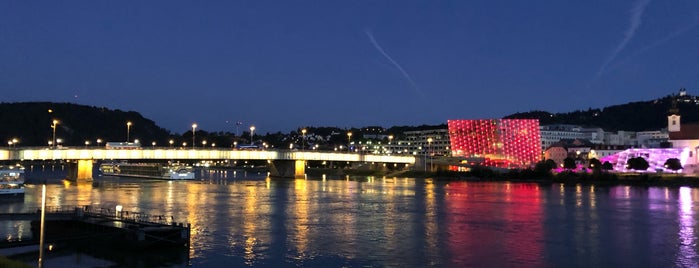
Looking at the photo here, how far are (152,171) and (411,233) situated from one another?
91231 millimetres

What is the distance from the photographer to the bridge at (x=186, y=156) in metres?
79.1

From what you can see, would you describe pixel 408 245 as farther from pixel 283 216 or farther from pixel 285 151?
pixel 285 151

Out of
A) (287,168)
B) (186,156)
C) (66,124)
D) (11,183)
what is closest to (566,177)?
(287,168)

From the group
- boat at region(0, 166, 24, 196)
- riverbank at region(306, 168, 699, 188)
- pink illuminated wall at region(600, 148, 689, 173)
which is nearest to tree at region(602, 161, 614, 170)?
pink illuminated wall at region(600, 148, 689, 173)

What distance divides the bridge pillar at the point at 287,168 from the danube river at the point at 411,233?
167 ft

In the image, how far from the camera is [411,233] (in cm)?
3338

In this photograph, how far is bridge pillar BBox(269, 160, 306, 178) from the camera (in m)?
106

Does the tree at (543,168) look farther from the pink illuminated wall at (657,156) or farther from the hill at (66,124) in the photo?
the hill at (66,124)

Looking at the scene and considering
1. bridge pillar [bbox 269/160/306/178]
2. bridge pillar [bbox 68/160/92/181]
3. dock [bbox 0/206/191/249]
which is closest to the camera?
dock [bbox 0/206/191/249]

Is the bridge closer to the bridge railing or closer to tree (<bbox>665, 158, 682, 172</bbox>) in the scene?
the bridge railing

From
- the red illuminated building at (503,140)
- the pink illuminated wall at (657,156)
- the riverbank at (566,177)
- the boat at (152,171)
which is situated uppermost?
the red illuminated building at (503,140)

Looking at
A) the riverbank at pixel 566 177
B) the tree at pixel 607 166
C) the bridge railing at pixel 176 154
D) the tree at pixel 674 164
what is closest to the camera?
the bridge railing at pixel 176 154

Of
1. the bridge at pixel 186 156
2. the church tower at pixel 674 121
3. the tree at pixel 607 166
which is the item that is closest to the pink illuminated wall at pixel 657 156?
the tree at pixel 607 166

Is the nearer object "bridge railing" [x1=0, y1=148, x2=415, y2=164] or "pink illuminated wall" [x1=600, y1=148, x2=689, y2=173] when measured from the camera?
"bridge railing" [x1=0, y1=148, x2=415, y2=164]
